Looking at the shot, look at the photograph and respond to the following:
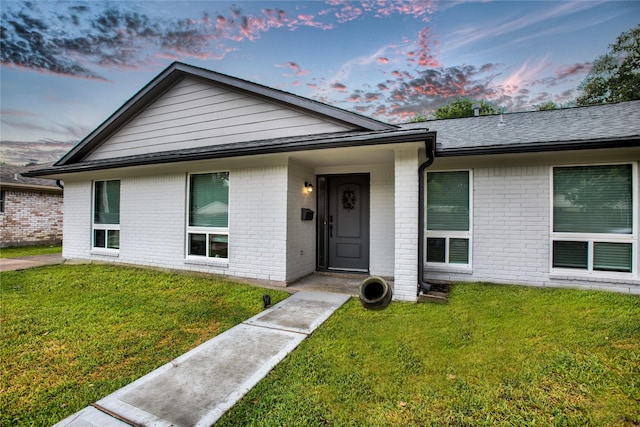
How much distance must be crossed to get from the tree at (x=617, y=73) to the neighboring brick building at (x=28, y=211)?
98.9 feet

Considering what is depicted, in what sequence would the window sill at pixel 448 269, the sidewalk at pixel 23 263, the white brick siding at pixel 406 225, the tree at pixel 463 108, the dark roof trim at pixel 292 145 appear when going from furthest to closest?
the tree at pixel 463 108, the sidewalk at pixel 23 263, the window sill at pixel 448 269, the white brick siding at pixel 406 225, the dark roof trim at pixel 292 145

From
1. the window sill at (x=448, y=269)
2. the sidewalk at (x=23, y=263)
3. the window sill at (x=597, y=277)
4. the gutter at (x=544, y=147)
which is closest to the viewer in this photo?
the gutter at (x=544, y=147)

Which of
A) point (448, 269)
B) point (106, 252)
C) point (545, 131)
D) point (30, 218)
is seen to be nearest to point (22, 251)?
point (30, 218)

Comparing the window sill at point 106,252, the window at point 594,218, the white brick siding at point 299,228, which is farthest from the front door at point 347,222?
the window sill at point 106,252

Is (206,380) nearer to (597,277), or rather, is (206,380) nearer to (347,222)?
(347,222)

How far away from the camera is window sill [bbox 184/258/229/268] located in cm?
613

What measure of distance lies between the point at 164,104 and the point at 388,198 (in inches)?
236

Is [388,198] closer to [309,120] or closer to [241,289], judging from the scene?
[309,120]

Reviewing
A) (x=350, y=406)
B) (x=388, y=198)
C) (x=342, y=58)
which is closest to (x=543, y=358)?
(x=350, y=406)

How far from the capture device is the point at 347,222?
6.59m

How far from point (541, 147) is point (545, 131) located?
4.02 feet

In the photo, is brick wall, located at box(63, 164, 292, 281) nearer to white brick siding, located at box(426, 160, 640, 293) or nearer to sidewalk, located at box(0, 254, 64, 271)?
sidewalk, located at box(0, 254, 64, 271)

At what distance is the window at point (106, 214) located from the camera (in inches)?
302

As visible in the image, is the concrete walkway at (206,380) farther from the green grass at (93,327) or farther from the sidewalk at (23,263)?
the sidewalk at (23,263)
